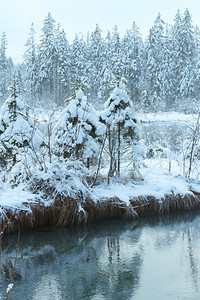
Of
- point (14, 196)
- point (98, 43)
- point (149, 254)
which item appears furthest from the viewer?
point (98, 43)

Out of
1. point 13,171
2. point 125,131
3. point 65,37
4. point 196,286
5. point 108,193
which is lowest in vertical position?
point 196,286

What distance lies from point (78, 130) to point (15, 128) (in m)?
1.41

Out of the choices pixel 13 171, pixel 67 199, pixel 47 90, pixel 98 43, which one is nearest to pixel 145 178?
pixel 67 199

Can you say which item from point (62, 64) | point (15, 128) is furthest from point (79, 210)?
point (62, 64)

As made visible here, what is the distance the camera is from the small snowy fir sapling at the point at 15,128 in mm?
8102

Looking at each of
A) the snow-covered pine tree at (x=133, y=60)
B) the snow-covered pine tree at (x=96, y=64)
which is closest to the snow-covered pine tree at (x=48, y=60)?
the snow-covered pine tree at (x=96, y=64)

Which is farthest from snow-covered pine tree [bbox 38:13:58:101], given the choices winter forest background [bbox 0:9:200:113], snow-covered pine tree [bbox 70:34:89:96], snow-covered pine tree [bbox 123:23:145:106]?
snow-covered pine tree [bbox 123:23:145:106]

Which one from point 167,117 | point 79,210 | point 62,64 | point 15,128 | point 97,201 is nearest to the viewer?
point 79,210

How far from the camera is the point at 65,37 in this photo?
45281 millimetres

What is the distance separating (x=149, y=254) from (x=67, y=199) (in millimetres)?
2045

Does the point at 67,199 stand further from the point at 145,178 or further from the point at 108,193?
the point at 145,178

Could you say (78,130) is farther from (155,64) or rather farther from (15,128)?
(155,64)

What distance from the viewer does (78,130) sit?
8203 millimetres

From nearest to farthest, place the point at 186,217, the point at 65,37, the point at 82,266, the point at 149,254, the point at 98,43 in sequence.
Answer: the point at 82,266 < the point at 149,254 < the point at 186,217 < the point at 65,37 < the point at 98,43
